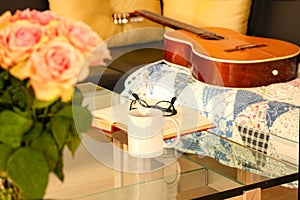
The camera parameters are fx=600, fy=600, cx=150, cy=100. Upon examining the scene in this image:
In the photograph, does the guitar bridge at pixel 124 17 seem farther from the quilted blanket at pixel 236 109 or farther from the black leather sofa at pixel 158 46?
the quilted blanket at pixel 236 109

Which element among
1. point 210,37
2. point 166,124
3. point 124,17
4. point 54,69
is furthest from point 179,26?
point 54,69

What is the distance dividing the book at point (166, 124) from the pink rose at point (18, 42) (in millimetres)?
1069

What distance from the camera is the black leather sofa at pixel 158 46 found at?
108 inches

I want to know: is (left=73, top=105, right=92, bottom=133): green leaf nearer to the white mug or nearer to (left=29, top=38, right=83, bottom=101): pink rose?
(left=29, top=38, right=83, bottom=101): pink rose

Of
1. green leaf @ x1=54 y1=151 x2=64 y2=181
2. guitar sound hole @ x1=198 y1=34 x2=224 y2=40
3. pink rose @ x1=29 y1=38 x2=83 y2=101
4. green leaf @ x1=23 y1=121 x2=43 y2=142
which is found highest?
pink rose @ x1=29 y1=38 x2=83 y2=101

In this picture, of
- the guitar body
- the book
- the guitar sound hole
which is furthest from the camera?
the guitar sound hole

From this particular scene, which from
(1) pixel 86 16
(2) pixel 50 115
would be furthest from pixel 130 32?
(2) pixel 50 115

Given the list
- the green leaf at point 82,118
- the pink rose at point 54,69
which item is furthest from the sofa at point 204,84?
the pink rose at point 54,69

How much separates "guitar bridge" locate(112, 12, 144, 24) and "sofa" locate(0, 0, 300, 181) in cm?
2

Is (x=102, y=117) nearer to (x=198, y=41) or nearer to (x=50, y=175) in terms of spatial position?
(x=198, y=41)

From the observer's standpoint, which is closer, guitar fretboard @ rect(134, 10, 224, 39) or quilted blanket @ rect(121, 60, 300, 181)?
quilted blanket @ rect(121, 60, 300, 181)

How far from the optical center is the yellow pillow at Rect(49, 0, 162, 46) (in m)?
2.82

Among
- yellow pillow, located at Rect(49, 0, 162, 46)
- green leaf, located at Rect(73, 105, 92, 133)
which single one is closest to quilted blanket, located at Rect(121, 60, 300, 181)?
yellow pillow, located at Rect(49, 0, 162, 46)

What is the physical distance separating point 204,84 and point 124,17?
69 centimetres
